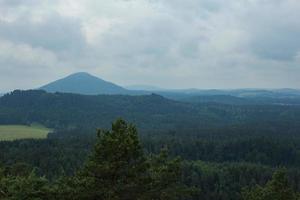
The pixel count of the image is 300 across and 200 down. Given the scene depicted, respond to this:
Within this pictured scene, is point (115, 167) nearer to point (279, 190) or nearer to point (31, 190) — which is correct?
point (31, 190)

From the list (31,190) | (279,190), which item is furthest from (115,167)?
(279,190)

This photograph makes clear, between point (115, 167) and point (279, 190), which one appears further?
point (279, 190)

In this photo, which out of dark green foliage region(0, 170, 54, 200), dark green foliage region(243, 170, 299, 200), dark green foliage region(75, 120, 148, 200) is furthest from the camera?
dark green foliage region(243, 170, 299, 200)

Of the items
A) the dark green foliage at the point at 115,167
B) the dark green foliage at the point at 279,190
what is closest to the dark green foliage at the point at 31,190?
the dark green foliage at the point at 115,167

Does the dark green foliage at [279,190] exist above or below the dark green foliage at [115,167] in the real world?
below

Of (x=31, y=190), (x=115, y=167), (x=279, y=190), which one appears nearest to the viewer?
(x=115, y=167)

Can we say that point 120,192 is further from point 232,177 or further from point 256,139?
point 256,139

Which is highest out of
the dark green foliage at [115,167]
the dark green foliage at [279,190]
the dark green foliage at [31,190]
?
the dark green foliage at [115,167]

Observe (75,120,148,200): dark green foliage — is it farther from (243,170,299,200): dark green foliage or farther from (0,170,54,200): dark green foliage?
(243,170,299,200): dark green foliage

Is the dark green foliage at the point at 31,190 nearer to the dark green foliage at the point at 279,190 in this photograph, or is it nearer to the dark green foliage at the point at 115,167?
the dark green foliage at the point at 115,167

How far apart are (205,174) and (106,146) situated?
115m

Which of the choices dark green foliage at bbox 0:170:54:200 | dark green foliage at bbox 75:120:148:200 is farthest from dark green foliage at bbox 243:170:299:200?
dark green foliage at bbox 0:170:54:200

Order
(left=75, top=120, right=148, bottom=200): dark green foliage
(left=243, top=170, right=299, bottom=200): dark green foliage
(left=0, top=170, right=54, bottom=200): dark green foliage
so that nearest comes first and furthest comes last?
1. (left=75, top=120, right=148, bottom=200): dark green foliage
2. (left=0, top=170, right=54, bottom=200): dark green foliage
3. (left=243, top=170, right=299, bottom=200): dark green foliage

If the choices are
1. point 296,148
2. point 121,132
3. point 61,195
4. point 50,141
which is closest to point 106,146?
point 121,132
